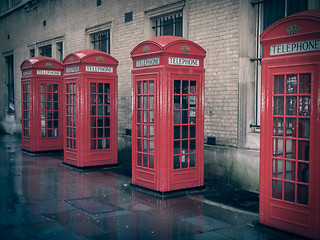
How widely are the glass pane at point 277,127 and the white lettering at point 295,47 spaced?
0.93m

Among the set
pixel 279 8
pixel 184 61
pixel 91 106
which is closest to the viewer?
pixel 184 61

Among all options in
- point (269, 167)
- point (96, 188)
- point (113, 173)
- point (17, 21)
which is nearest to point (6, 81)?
point (17, 21)

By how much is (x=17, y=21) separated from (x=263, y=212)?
17.5 m

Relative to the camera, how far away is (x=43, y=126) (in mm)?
12258

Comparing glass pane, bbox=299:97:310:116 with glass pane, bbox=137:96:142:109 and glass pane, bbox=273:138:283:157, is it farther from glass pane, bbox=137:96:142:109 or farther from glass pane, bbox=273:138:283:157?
glass pane, bbox=137:96:142:109

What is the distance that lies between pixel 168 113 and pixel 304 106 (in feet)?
8.69

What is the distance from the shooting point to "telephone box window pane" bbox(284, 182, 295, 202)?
4982 millimetres

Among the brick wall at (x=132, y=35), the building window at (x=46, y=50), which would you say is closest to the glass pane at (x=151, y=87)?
the brick wall at (x=132, y=35)

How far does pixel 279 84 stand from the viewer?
5.09 meters

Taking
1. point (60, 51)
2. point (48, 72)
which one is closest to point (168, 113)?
point (48, 72)

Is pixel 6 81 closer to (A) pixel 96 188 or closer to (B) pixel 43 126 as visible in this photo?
(B) pixel 43 126

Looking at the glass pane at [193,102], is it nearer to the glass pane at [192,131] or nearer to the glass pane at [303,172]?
the glass pane at [192,131]

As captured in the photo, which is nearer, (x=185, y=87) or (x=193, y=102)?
(x=185, y=87)

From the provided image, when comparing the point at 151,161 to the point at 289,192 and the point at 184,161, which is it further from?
the point at 289,192
